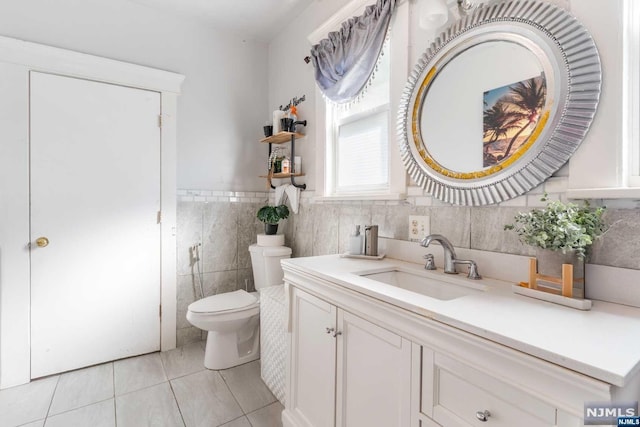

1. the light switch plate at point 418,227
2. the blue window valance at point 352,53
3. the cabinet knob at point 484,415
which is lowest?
the cabinet knob at point 484,415

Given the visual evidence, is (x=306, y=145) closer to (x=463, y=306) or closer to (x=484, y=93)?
(x=484, y=93)

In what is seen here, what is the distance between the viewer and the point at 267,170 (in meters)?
2.90

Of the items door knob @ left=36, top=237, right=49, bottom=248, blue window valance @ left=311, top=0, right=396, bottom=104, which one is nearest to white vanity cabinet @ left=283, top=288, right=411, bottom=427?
blue window valance @ left=311, top=0, right=396, bottom=104

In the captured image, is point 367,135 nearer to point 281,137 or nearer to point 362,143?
point 362,143

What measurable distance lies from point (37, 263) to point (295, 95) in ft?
7.11

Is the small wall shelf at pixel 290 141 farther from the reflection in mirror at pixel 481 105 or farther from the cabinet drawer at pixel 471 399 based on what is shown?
the cabinet drawer at pixel 471 399

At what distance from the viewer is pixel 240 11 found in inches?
96.2

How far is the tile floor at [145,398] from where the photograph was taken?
65.3 inches

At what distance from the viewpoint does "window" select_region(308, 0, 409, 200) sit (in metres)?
1.59

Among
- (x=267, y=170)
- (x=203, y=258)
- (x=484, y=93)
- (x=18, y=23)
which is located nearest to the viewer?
(x=484, y=93)

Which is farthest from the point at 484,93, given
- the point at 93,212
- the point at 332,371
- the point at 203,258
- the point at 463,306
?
the point at 93,212

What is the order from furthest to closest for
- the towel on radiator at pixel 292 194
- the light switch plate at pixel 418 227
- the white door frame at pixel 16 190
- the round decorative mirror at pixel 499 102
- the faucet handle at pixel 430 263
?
the towel on radiator at pixel 292 194 < the white door frame at pixel 16 190 < the light switch plate at pixel 418 227 < the faucet handle at pixel 430 263 < the round decorative mirror at pixel 499 102

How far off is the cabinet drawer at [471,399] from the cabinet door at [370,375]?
79 mm

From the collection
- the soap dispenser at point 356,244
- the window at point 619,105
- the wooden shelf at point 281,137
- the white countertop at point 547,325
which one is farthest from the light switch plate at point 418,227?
the wooden shelf at point 281,137
